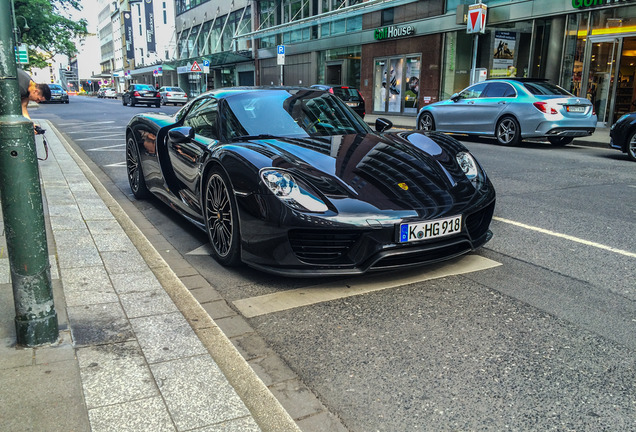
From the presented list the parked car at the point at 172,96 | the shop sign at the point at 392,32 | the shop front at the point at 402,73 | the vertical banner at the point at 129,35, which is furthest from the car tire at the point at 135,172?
the vertical banner at the point at 129,35

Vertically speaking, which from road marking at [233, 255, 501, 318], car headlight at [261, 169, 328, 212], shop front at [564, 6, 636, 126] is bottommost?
road marking at [233, 255, 501, 318]

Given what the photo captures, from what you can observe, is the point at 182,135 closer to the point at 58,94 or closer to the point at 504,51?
the point at 504,51

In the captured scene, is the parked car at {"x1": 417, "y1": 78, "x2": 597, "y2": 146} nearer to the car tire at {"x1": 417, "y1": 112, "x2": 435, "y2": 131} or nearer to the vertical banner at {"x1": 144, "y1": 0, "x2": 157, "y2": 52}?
the car tire at {"x1": 417, "y1": 112, "x2": 435, "y2": 131}

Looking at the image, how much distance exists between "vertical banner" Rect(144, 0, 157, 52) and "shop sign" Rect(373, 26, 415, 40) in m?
59.1

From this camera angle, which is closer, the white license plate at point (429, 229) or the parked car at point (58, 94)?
the white license plate at point (429, 229)

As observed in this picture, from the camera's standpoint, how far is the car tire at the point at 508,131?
11605 mm

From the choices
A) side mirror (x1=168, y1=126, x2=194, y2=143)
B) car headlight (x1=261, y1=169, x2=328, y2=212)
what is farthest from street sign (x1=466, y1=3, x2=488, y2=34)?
car headlight (x1=261, y1=169, x2=328, y2=212)

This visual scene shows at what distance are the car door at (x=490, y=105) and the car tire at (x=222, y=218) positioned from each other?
948cm

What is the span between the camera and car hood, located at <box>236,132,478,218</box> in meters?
3.28

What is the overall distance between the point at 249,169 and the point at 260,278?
2.53 ft

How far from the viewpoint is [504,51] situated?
746 inches

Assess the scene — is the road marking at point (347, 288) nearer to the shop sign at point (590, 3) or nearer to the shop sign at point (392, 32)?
the shop sign at point (590, 3)

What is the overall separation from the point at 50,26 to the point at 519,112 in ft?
134

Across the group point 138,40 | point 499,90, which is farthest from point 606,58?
point 138,40
